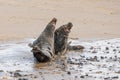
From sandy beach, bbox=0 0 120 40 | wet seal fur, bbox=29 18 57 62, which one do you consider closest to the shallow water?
wet seal fur, bbox=29 18 57 62

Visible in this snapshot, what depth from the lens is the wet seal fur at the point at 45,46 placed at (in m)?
8.82

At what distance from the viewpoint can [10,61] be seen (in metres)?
9.25

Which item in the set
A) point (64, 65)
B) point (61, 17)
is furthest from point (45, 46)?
point (61, 17)

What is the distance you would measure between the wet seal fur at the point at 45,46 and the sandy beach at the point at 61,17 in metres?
2.30

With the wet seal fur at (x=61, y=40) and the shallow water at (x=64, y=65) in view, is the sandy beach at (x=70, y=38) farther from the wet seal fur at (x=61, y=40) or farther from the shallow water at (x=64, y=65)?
the wet seal fur at (x=61, y=40)

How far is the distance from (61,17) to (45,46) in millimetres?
6811

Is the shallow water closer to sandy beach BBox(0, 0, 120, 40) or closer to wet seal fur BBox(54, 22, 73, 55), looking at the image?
wet seal fur BBox(54, 22, 73, 55)

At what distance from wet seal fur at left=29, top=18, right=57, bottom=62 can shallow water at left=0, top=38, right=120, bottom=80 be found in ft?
0.59

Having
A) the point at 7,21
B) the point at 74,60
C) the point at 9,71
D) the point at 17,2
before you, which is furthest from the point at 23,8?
the point at 9,71

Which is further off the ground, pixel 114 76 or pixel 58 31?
pixel 58 31

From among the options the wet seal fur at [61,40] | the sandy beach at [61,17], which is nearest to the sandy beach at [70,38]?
the sandy beach at [61,17]

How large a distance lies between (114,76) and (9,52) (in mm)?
2634

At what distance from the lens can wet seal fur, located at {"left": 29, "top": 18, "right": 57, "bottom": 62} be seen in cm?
882

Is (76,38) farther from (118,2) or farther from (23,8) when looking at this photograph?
(118,2)
